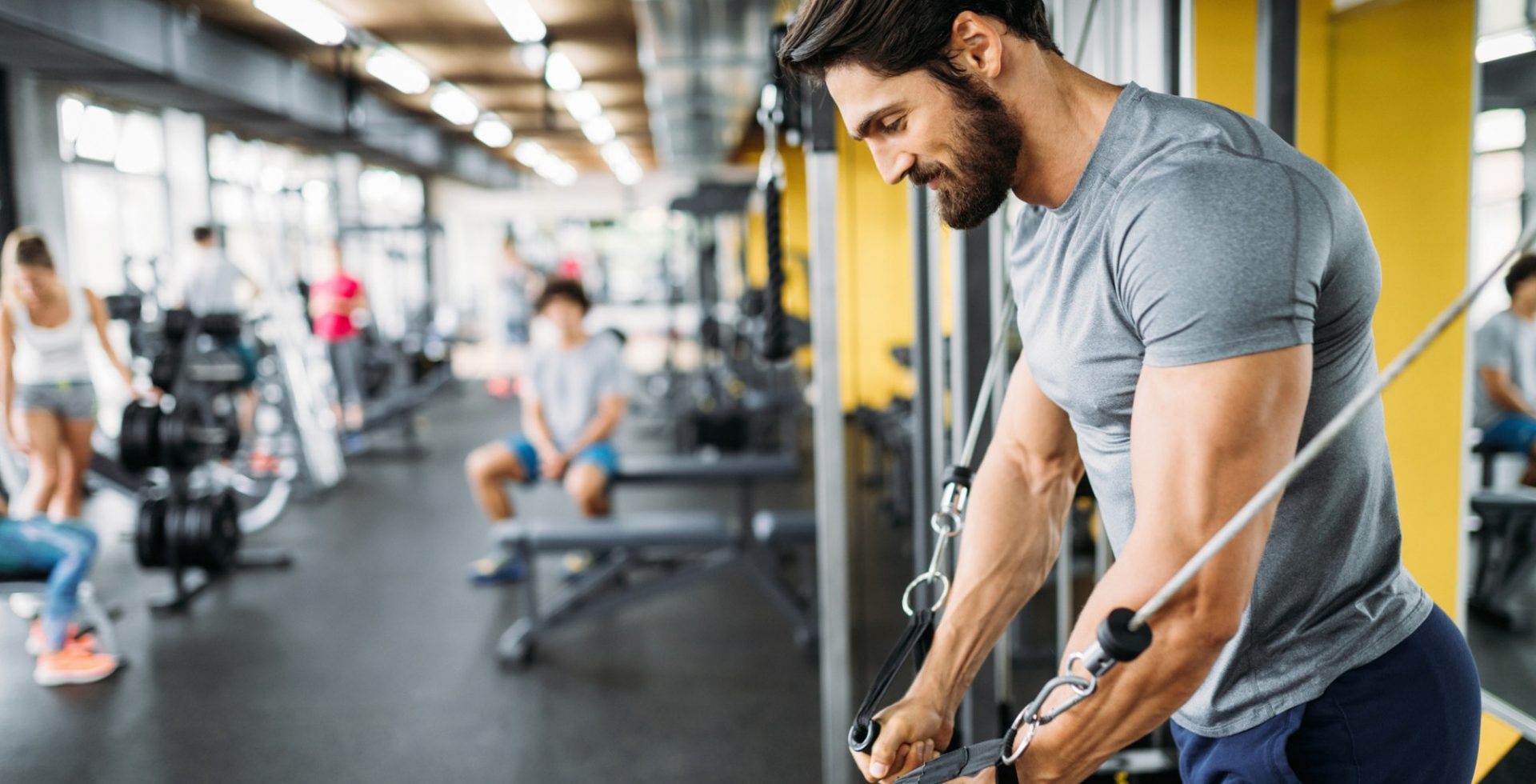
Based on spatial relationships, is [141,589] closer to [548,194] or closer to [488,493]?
[488,493]

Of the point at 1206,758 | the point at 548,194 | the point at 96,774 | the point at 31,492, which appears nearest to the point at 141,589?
the point at 31,492

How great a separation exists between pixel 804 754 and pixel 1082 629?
1.61 metres

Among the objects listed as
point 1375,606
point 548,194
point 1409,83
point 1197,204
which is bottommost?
point 1375,606

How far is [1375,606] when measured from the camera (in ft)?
2.43

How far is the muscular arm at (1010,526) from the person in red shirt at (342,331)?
5.42 meters

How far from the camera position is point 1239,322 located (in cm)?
57

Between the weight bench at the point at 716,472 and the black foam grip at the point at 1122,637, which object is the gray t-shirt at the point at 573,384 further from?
the black foam grip at the point at 1122,637

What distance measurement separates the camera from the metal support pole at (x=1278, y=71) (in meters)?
1.21

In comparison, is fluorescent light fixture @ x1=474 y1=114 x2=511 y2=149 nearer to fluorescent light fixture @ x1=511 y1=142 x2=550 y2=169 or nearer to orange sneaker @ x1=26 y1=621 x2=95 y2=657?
fluorescent light fixture @ x1=511 y1=142 x2=550 y2=169

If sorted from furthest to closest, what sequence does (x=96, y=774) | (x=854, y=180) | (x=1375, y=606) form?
1. (x=854, y=180)
2. (x=96, y=774)
3. (x=1375, y=606)

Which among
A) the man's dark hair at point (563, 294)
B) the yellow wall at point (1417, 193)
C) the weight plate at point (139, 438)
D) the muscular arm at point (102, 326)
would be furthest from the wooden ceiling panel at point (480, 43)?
the yellow wall at point (1417, 193)

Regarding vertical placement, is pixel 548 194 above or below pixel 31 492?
above

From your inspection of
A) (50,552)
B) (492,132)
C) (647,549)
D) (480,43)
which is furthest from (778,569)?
(492,132)

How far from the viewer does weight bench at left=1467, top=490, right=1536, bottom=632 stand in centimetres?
160
